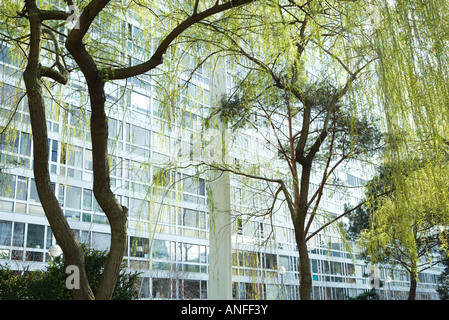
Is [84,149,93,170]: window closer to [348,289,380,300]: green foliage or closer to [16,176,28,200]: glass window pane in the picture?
[16,176,28,200]: glass window pane

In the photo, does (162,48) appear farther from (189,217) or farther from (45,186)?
(189,217)

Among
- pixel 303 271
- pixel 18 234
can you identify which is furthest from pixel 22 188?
pixel 303 271

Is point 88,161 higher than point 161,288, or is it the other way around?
point 88,161

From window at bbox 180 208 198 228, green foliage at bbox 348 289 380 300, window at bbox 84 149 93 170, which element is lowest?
green foliage at bbox 348 289 380 300

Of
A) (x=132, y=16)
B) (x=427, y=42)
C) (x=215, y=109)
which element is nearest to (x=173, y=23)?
(x=132, y=16)

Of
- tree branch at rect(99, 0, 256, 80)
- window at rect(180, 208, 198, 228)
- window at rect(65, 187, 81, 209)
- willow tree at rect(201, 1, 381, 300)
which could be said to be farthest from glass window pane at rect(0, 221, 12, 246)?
tree branch at rect(99, 0, 256, 80)

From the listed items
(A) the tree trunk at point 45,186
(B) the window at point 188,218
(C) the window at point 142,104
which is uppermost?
(C) the window at point 142,104

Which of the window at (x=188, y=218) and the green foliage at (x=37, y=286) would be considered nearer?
the green foliage at (x=37, y=286)

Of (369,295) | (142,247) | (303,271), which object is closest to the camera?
(303,271)

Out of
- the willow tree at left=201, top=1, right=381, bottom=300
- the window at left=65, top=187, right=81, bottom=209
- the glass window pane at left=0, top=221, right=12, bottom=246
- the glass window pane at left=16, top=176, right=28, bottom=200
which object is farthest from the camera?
the window at left=65, top=187, right=81, bottom=209

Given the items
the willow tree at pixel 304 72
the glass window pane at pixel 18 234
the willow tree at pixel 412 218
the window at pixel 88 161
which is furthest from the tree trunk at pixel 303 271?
the glass window pane at pixel 18 234

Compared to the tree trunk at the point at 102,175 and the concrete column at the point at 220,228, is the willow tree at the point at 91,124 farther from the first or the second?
the concrete column at the point at 220,228
